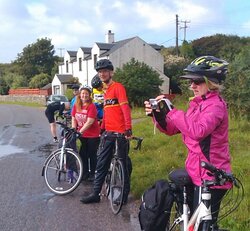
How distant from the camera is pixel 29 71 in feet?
311

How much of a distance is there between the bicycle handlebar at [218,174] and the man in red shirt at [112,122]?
315cm

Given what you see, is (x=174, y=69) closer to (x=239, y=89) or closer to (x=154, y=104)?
(x=239, y=89)

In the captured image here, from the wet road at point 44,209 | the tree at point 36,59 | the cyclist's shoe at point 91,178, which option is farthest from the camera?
the tree at point 36,59

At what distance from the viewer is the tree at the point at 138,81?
3164 centimetres

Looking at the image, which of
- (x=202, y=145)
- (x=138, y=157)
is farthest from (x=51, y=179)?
(x=202, y=145)

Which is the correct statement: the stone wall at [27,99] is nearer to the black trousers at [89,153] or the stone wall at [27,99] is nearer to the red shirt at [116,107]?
the black trousers at [89,153]

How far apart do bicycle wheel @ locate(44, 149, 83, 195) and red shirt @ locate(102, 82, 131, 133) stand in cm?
119

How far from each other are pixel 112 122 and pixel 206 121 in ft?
11.1

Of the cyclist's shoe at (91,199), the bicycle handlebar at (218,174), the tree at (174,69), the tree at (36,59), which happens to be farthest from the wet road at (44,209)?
the tree at (36,59)

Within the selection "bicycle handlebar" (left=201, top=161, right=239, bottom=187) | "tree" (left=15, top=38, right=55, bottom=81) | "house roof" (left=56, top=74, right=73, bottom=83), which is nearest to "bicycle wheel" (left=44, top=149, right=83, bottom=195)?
"bicycle handlebar" (left=201, top=161, right=239, bottom=187)

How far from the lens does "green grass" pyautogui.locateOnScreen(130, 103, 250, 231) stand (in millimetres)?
5271

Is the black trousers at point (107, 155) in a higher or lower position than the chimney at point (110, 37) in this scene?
lower

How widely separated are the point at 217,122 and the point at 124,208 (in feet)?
11.5

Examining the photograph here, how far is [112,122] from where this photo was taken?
6477 millimetres
